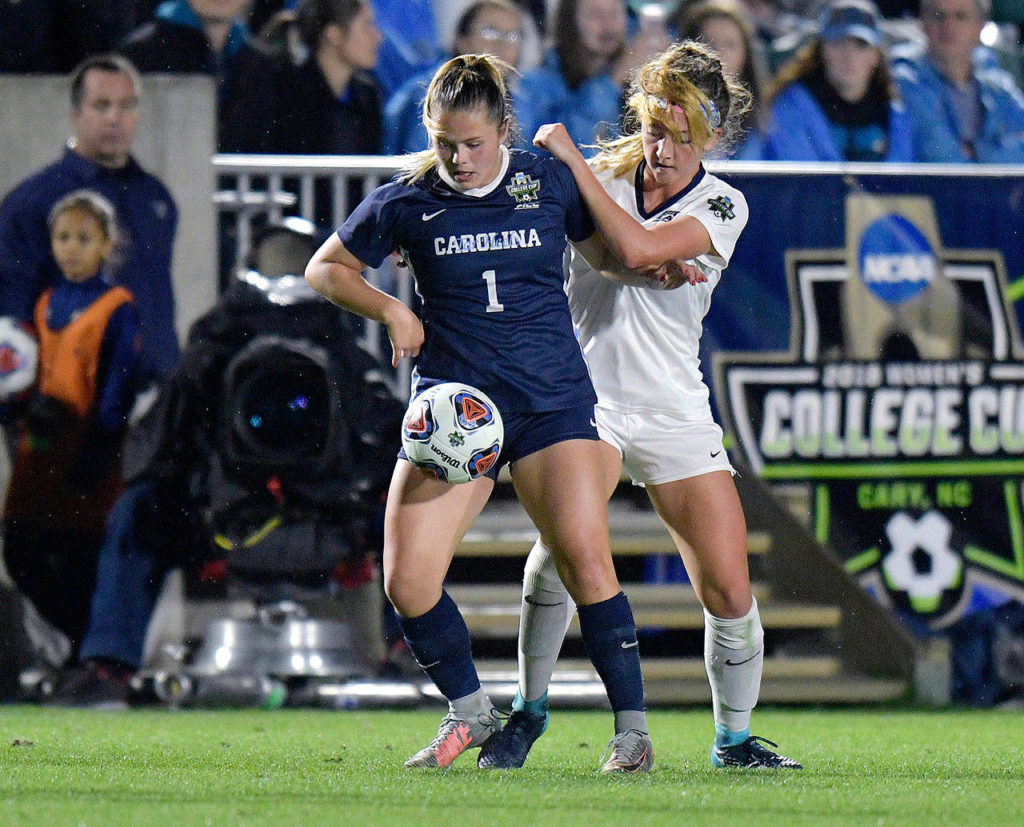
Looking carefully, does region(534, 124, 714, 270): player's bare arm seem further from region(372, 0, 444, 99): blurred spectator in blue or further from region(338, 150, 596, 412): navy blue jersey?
region(372, 0, 444, 99): blurred spectator in blue

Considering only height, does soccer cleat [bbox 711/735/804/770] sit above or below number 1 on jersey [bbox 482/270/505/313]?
below

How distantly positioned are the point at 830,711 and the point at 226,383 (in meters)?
3.21

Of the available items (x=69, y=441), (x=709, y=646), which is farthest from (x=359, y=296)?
(x=69, y=441)

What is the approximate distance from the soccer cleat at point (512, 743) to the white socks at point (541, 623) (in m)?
0.06

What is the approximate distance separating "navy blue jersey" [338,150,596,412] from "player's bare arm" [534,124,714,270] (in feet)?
0.21

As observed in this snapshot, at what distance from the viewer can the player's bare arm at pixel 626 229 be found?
416cm

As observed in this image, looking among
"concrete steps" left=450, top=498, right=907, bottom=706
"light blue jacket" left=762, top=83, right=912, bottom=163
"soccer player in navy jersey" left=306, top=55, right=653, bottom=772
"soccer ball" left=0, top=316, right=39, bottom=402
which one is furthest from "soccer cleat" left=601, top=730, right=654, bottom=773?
"light blue jacket" left=762, top=83, right=912, bottom=163

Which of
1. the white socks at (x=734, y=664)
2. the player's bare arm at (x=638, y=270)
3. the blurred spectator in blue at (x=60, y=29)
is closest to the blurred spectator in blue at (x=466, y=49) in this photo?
the blurred spectator in blue at (x=60, y=29)

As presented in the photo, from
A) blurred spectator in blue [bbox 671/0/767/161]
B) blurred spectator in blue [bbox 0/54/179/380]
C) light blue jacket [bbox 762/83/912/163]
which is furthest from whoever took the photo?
light blue jacket [bbox 762/83/912/163]

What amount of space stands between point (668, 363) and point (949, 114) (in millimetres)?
A: 5058

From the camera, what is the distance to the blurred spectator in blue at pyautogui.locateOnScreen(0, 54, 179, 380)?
777cm

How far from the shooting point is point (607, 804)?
367cm

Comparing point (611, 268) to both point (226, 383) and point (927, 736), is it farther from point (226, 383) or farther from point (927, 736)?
point (226, 383)

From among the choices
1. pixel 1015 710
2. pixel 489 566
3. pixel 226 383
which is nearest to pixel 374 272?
pixel 226 383
